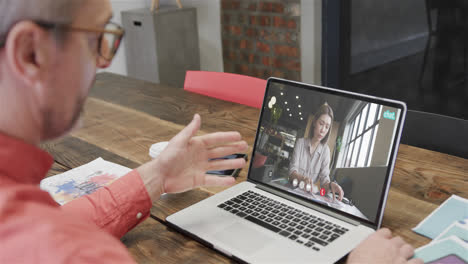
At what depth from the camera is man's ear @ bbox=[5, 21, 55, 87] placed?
0.56m

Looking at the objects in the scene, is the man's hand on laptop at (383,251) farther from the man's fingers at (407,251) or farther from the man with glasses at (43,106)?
the man with glasses at (43,106)

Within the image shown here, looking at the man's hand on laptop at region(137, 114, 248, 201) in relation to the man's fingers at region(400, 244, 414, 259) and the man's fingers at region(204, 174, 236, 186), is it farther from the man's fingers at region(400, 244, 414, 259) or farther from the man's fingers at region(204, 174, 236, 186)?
the man's fingers at region(400, 244, 414, 259)

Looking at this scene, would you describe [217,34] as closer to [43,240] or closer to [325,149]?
[325,149]

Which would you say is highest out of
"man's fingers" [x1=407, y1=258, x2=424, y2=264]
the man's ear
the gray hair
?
the gray hair

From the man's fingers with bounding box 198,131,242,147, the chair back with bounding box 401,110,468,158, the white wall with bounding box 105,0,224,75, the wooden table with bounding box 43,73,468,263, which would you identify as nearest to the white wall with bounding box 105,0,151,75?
the white wall with bounding box 105,0,224,75

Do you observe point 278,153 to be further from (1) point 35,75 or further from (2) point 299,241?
(1) point 35,75

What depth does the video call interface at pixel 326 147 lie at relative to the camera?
1.00m

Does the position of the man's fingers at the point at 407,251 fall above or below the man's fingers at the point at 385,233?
below

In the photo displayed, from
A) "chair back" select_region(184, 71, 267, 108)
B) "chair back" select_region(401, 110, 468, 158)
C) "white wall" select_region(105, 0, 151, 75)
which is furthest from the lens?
"white wall" select_region(105, 0, 151, 75)

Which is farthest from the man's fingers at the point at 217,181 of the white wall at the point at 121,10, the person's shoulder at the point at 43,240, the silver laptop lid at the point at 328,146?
the white wall at the point at 121,10

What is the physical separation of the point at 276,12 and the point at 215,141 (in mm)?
2775

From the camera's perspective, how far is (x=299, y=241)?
3.13 feet

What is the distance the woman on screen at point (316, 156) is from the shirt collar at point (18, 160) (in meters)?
0.64

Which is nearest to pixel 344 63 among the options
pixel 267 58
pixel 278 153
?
pixel 267 58
